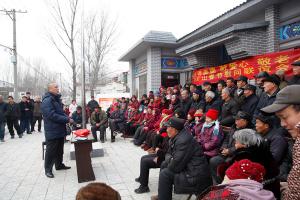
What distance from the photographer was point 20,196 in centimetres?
467

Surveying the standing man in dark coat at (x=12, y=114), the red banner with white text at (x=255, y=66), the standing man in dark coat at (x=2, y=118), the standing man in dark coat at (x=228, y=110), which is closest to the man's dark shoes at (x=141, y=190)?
the standing man in dark coat at (x=228, y=110)

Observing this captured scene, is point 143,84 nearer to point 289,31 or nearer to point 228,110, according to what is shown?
point 289,31

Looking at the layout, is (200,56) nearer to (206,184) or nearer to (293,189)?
(206,184)

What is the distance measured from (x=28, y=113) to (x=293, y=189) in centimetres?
1282

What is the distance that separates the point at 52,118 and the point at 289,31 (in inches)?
243

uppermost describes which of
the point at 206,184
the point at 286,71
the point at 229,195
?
the point at 286,71

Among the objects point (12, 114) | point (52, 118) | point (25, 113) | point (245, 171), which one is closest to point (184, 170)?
point (245, 171)

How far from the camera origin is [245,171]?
1938mm

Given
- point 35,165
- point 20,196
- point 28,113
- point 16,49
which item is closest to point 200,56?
point 35,165

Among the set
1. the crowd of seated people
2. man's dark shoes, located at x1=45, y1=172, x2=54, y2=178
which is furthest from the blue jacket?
the crowd of seated people

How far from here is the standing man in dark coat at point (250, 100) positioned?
516 centimetres

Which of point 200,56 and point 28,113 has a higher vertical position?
point 200,56

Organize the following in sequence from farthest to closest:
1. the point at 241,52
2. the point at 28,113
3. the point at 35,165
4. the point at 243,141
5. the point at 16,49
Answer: the point at 16,49
the point at 28,113
the point at 241,52
the point at 35,165
the point at 243,141

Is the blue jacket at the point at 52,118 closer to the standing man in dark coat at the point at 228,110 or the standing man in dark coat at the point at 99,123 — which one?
the standing man in dark coat at the point at 228,110
